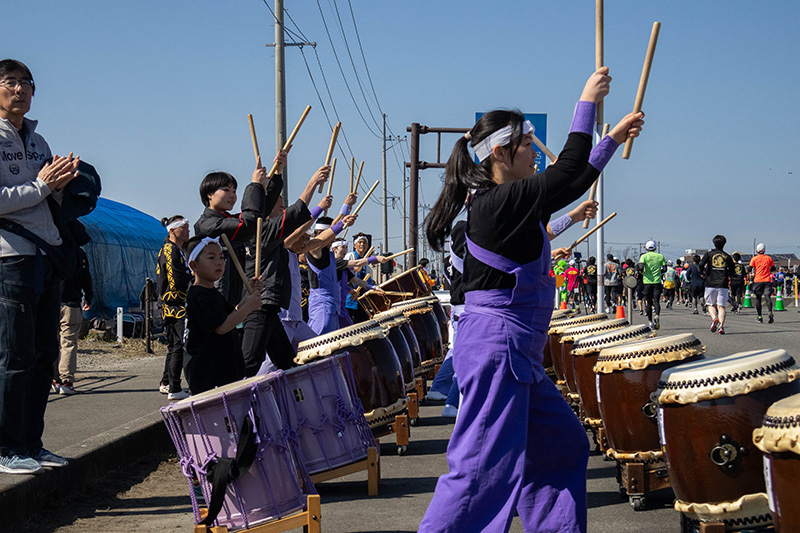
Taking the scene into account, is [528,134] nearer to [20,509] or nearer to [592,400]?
[592,400]

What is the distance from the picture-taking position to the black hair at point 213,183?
5973mm

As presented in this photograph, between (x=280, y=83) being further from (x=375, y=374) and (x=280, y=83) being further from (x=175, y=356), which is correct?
(x=375, y=374)

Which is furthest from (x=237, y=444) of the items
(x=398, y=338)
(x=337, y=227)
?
(x=398, y=338)

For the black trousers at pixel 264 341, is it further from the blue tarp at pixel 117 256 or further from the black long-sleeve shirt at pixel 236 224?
the blue tarp at pixel 117 256

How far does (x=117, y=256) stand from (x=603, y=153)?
19552 millimetres

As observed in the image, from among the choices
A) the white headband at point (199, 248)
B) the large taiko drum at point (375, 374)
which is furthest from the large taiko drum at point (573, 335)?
the white headband at point (199, 248)

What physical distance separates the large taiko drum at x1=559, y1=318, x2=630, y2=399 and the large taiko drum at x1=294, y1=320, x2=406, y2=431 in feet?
4.21

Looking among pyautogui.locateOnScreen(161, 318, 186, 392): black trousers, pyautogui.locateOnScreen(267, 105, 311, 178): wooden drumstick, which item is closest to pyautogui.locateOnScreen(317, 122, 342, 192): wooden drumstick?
pyautogui.locateOnScreen(267, 105, 311, 178): wooden drumstick

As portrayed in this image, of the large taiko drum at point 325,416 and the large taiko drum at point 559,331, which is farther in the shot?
the large taiko drum at point 559,331

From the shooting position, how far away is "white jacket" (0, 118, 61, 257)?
4527mm

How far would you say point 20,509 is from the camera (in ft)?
14.8

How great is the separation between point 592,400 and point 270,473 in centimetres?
249

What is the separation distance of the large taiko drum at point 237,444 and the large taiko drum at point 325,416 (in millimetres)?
432

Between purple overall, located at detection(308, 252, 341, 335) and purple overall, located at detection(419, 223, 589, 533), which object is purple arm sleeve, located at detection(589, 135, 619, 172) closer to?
purple overall, located at detection(419, 223, 589, 533)
